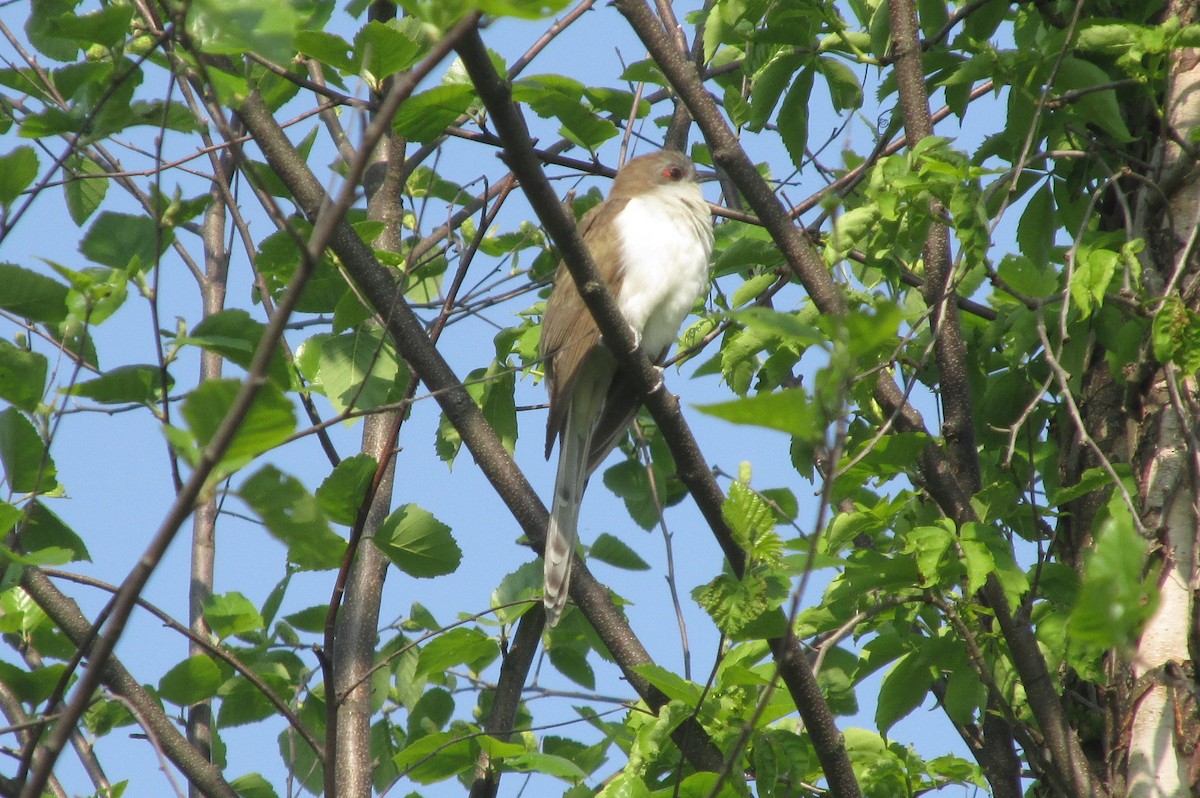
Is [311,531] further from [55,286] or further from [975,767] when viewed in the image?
[975,767]

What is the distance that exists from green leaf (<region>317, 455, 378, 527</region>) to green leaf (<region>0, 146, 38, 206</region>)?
0.97 m

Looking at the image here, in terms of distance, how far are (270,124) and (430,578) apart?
137cm

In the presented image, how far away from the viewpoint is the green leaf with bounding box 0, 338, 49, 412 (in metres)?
2.41

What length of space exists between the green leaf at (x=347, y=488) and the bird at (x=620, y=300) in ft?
5.67

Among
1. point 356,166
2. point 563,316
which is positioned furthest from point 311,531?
point 563,316

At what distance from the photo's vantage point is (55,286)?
2.38m

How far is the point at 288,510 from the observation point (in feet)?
4.96

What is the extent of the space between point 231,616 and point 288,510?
71.8 inches

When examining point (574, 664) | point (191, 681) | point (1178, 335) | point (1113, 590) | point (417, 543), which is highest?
point (574, 664)

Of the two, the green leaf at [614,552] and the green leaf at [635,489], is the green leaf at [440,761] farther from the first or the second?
the green leaf at [635,489]

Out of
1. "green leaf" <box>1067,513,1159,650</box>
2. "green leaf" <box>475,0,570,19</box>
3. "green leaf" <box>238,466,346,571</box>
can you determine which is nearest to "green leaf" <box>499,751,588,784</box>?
"green leaf" <box>238,466,346,571</box>

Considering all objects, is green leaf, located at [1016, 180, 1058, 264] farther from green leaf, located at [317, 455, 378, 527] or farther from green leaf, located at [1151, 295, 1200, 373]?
green leaf, located at [317, 455, 378, 527]

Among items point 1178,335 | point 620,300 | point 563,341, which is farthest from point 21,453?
point 620,300

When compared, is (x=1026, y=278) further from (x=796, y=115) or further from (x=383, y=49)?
(x=383, y=49)
